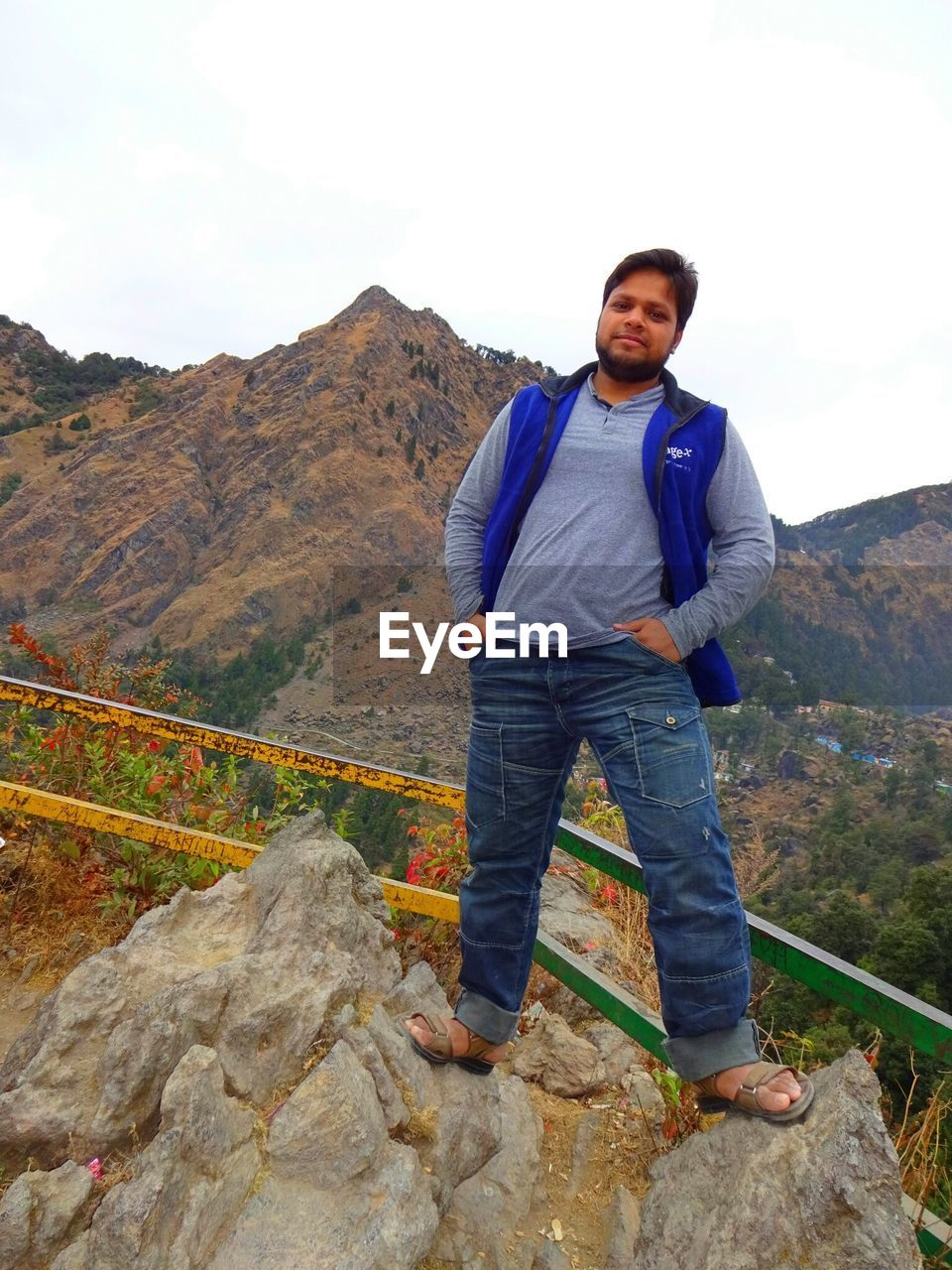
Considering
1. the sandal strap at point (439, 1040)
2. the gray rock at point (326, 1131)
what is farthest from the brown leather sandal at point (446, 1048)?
the gray rock at point (326, 1131)

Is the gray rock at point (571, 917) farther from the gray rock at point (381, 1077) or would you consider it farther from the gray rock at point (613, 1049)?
the gray rock at point (381, 1077)

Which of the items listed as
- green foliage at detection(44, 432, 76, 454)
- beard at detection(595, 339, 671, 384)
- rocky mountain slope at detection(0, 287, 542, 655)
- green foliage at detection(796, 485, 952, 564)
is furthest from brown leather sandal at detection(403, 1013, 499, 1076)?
green foliage at detection(796, 485, 952, 564)

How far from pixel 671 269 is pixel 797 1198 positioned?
6.45 ft

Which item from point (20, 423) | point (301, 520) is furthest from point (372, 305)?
point (20, 423)

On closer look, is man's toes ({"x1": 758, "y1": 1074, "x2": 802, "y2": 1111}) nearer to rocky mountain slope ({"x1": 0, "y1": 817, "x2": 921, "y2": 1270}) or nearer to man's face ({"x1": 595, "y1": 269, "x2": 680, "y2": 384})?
rocky mountain slope ({"x1": 0, "y1": 817, "x2": 921, "y2": 1270})

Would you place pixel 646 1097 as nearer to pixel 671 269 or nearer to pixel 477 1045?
pixel 477 1045

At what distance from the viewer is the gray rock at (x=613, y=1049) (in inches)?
91.0

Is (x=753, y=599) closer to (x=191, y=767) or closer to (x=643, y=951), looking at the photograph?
(x=643, y=951)

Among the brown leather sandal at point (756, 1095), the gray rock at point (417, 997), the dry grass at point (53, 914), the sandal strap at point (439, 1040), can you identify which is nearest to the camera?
the brown leather sandal at point (756, 1095)

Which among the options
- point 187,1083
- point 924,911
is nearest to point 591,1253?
point 187,1083

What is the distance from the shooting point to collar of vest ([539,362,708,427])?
1863 millimetres

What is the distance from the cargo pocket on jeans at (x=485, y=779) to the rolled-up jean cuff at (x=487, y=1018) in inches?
17.1

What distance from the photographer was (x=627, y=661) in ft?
5.59

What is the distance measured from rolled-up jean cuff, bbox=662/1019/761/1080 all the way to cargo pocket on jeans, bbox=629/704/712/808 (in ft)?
1.52
